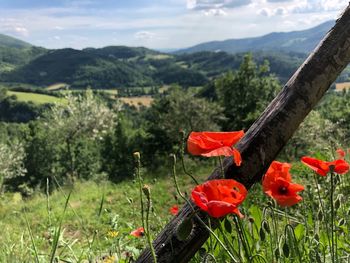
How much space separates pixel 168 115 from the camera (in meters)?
32.5

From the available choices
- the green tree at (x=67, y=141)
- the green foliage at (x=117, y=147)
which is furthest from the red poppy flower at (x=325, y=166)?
the green tree at (x=67, y=141)

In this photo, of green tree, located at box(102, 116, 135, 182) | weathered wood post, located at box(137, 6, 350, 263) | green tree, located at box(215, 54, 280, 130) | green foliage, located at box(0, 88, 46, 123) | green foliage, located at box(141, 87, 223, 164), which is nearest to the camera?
weathered wood post, located at box(137, 6, 350, 263)

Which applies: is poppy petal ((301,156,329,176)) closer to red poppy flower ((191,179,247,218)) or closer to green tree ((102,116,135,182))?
red poppy flower ((191,179,247,218))

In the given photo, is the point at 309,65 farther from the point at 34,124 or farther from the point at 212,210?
the point at 34,124

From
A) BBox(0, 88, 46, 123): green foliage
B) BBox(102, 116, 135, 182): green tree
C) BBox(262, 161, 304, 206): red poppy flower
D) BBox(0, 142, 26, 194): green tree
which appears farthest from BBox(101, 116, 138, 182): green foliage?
→ BBox(0, 88, 46, 123): green foliage

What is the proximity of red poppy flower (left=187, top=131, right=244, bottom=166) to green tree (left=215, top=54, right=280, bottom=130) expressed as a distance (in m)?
35.9

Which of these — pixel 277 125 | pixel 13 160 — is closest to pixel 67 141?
pixel 13 160

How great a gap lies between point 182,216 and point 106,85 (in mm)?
197185

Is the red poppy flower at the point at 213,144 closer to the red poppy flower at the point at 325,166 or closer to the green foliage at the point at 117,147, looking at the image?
the red poppy flower at the point at 325,166

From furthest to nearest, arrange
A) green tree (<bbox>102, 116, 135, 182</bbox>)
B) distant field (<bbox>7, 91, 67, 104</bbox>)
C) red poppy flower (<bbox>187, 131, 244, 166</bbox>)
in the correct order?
distant field (<bbox>7, 91, 67, 104</bbox>)
green tree (<bbox>102, 116, 135, 182</bbox>)
red poppy flower (<bbox>187, 131, 244, 166</bbox>)

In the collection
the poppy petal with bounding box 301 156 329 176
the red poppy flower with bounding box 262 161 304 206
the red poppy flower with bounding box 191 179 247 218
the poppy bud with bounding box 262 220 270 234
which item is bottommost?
the poppy bud with bounding box 262 220 270 234

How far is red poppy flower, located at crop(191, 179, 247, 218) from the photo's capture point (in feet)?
3.80

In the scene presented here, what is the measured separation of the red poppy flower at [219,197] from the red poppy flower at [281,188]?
296 millimetres

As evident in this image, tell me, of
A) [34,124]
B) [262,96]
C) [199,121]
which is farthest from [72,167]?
[262,96]
